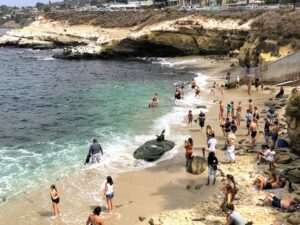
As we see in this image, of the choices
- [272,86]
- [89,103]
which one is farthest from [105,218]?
[272,86]

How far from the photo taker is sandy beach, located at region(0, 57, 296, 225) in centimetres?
1481

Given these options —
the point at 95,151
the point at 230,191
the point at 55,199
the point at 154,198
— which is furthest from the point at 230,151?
the point at 55,199

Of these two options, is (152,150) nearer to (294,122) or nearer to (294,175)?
(294,122)

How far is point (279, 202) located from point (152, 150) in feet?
26.5

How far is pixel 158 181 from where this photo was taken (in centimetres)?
1831

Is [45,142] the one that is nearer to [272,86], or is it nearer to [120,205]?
[120,205]

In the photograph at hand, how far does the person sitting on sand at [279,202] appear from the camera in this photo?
46.4 ft

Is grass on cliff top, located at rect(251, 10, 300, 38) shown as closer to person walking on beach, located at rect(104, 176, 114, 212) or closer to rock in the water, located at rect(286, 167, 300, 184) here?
rock in the water, located at rect(286, 167, 300, 184)

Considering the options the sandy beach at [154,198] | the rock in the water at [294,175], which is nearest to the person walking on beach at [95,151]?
the sandy beach at [154,198]

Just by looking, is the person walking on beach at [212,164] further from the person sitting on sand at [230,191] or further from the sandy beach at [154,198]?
the person sitting on sand at [230,191]

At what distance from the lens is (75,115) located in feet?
102

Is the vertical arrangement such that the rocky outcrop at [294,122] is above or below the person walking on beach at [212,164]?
above

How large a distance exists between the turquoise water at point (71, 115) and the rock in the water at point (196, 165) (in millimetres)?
3414

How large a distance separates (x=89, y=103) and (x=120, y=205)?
19.6 meters
